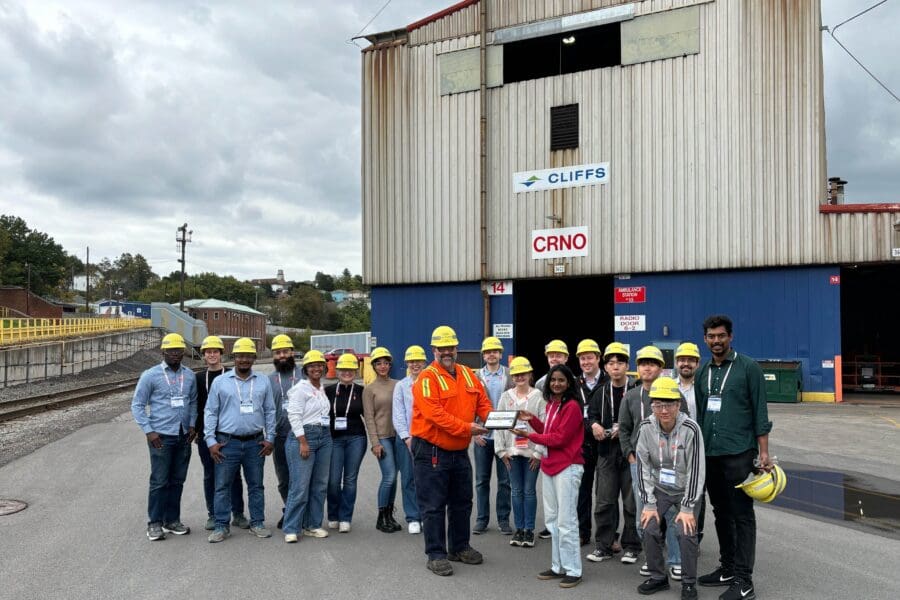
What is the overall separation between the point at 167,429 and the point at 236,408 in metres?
0.73

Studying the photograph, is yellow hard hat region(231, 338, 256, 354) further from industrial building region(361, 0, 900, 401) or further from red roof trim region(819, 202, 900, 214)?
red roof trim region(819, 202, 900, 214)

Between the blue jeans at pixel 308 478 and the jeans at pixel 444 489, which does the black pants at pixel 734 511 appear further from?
the blue jeans at pixel 308 478

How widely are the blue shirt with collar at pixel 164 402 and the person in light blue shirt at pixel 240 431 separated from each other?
1.28ft

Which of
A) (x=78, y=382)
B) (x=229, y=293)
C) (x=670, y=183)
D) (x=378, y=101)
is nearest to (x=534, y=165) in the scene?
(x=670, y=183)

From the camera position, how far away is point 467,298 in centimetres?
2259

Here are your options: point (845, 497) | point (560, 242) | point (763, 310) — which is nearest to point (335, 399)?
point (845, 497)

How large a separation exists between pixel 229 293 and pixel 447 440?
451ft

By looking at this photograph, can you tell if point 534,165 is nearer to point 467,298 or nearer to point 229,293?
point 467,298

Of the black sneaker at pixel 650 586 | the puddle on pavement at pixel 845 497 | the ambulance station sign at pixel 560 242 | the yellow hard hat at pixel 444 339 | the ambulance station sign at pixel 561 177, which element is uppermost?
the ambulance station sign at pixel 561 177

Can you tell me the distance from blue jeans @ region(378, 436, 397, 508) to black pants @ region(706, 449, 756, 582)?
3095 mm

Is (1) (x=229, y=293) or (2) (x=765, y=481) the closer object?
(2) (x=765, y=481)

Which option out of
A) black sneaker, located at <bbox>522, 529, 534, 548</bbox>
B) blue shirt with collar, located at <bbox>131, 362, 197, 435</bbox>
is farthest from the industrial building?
blue shirt with collar, located at <bbox>131, 362, 197, 435</bbox>

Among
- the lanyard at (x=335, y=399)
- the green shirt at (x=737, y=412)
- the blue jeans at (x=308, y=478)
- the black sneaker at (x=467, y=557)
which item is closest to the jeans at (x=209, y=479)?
the blue jeans at (x=308, y=478)

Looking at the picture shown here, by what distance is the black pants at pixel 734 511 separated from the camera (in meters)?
4.99
